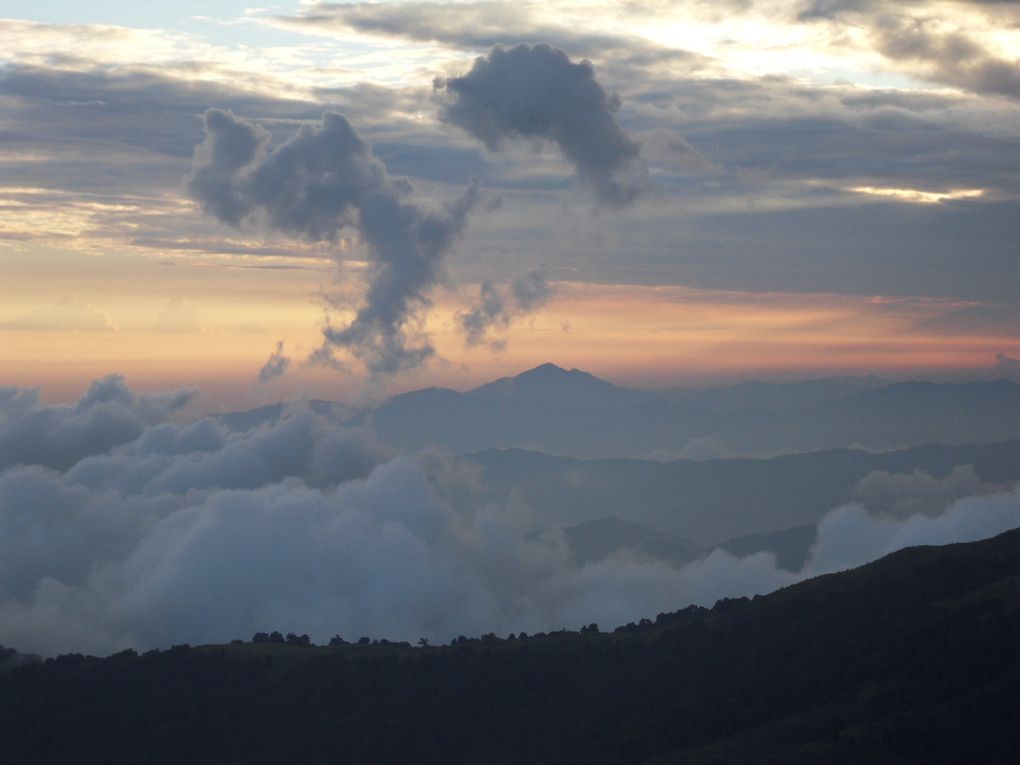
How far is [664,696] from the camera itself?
154125mm

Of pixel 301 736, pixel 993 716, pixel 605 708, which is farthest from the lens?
pixel 301 736

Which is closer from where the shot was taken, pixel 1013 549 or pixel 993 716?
pixel 993 716

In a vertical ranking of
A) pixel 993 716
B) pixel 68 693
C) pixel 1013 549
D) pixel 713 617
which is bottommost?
A: pixel 68 693

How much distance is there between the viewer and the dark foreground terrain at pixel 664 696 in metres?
119

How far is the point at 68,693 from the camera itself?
19875 cm

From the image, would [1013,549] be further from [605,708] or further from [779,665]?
[605,708]

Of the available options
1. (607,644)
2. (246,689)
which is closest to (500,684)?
(607,644)

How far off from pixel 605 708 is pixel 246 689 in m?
66.0

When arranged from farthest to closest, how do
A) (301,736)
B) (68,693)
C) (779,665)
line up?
(68,693)
(301,736)
(779,665)

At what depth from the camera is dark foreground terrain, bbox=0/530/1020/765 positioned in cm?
11894

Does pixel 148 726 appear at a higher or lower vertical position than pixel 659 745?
lower

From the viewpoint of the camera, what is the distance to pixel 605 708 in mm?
158000

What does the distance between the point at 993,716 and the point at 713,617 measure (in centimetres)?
7881

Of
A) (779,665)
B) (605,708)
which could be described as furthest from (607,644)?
(779,665)
